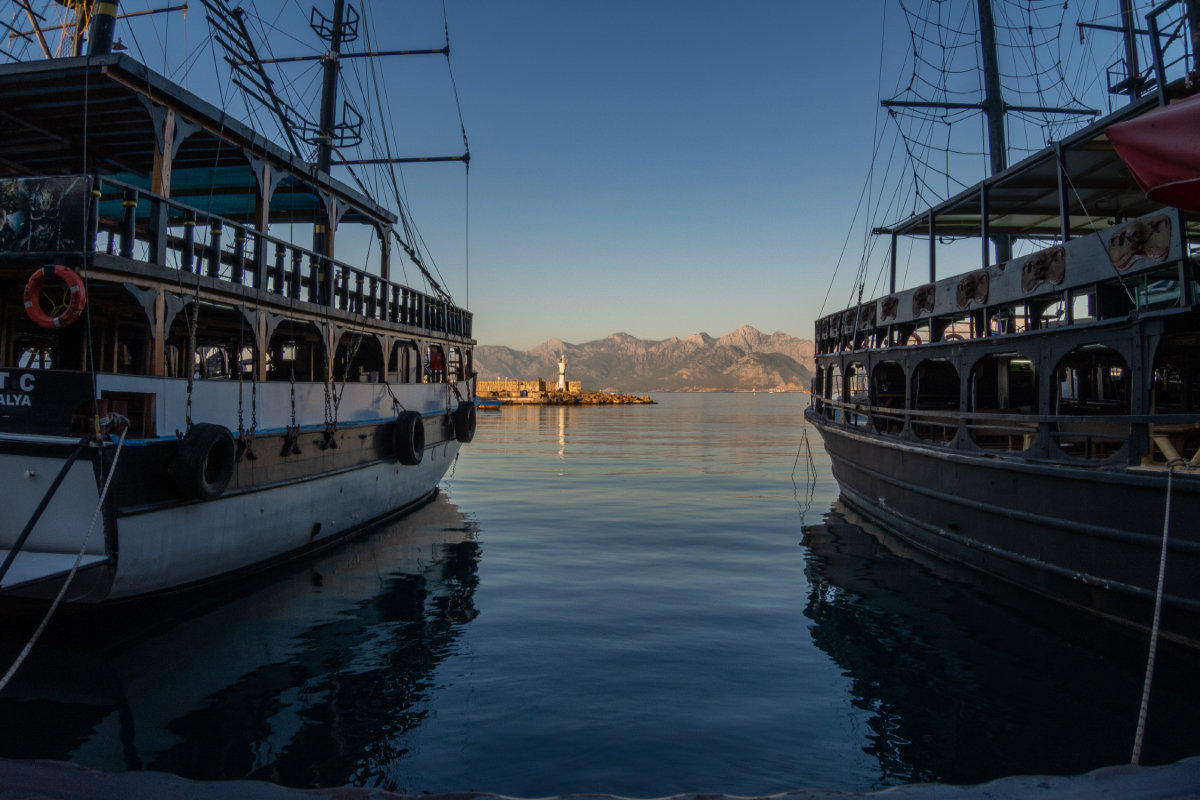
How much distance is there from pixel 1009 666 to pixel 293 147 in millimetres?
16374

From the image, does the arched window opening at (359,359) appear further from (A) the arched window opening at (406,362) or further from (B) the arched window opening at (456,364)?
(B) the arched window opening at (456,364)

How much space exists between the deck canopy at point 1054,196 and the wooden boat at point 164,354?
12066 mm

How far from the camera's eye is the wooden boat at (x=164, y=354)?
27.1 ft

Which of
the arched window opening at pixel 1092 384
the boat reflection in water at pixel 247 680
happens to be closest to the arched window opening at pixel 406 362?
the boat reflection in water at pixel 247 680

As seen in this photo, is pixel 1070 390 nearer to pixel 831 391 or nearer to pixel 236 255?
pixel 831 391

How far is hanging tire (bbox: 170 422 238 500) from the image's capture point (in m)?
9.01

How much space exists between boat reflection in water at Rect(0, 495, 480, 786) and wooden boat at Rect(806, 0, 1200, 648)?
7.82 m

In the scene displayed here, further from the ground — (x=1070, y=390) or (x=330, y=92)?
(x=330, y=92)

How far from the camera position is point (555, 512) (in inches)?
695

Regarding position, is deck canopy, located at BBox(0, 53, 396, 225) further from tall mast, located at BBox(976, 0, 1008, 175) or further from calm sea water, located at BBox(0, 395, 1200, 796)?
tall mast, located at BBox(976, 0, 1008, 175)

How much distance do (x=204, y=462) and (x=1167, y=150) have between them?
1078cm

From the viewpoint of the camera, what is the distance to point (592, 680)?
7125 millimetres

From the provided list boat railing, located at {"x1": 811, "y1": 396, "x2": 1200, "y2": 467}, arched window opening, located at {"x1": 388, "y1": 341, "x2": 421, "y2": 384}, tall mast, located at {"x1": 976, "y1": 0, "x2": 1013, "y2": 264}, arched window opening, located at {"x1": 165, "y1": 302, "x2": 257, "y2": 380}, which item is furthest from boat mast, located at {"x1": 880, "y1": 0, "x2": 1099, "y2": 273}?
arched window opening, located at {"x1": 165, "y1": 302, "x2": 257, "y2": 380}

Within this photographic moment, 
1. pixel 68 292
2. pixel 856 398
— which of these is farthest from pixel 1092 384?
pixel 68 292
